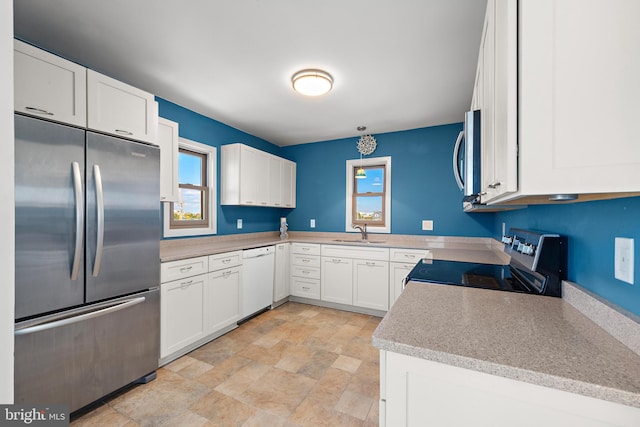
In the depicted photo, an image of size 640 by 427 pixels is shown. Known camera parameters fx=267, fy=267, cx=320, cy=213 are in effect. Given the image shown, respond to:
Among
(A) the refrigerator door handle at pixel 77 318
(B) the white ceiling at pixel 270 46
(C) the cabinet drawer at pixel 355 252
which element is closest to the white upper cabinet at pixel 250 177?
(B) the white ceiling at pixel 270 46

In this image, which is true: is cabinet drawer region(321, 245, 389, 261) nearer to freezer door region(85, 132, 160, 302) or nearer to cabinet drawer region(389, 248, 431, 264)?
cabinet drawer region(389, 248, 431, 264)

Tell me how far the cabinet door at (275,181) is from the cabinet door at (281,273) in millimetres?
709

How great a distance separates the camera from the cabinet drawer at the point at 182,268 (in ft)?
7.13

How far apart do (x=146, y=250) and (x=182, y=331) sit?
84cm

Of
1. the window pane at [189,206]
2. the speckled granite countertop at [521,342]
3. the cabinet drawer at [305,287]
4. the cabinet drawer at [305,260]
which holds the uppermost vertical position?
the window pane at [189,206]

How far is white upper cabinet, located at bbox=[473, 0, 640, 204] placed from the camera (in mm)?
615

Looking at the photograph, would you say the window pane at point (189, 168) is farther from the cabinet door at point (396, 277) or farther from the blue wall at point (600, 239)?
the blue wall at point (600, 239)

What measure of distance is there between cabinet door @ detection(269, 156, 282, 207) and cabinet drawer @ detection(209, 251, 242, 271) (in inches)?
47.0

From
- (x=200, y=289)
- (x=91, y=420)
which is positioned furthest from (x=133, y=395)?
(x=200, y=289)

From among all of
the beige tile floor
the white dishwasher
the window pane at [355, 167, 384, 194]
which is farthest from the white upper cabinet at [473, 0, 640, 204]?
the window pane at [355, 167, 384, 194]

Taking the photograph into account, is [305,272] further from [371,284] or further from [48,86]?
[48,86]

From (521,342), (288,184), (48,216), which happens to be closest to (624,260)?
(521,342)

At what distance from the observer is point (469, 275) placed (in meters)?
1.66

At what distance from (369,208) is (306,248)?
3.79ft
